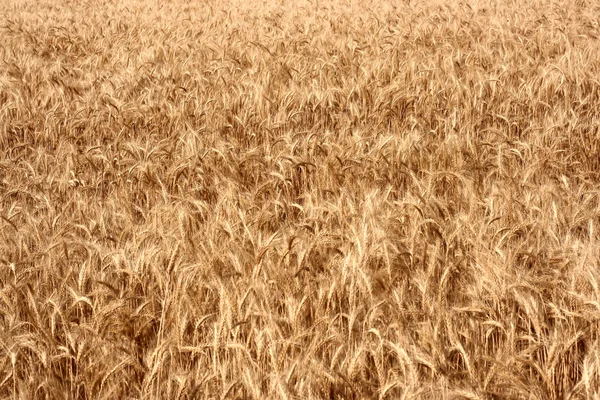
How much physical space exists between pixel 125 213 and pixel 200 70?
2721mm

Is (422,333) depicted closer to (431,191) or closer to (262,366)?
(262,366)

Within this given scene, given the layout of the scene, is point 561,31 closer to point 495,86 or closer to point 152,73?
point 495,86

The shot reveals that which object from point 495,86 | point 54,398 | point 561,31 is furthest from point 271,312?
point 561,31

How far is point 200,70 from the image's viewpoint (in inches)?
193

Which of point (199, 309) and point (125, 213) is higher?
point (199, 309)

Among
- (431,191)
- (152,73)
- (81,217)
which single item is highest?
(431,191)

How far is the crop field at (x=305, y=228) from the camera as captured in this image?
1540 millimetres

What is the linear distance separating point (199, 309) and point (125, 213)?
2.47 feet

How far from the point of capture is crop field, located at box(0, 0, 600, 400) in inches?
60.6

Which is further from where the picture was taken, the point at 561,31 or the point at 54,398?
the point at 561,31

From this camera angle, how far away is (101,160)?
128 inches

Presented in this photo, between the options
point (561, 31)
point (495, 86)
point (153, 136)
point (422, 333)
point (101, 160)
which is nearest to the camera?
point (422, 333)

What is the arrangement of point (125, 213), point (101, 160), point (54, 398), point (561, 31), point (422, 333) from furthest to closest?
point (561, 31) < point (101, 160) < point (125, 213) < point (422, 333) < point (54, 398)

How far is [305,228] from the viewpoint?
2.19 metres
